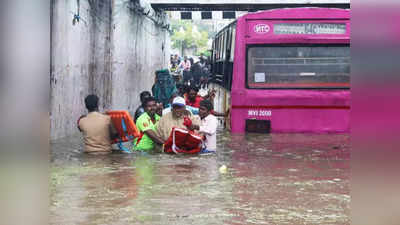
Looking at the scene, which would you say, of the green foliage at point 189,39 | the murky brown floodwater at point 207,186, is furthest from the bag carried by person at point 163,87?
the green foliage at point 189,39

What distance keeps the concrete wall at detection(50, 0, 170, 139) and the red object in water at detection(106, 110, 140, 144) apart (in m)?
2.64

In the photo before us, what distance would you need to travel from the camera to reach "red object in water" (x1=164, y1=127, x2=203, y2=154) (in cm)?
1078

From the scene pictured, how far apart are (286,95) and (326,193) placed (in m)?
5.96

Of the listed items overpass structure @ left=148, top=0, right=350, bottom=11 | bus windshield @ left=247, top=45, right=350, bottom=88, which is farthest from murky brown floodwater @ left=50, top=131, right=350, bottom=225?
overpass structure @ left=148, top=0, right=350, bottom=11

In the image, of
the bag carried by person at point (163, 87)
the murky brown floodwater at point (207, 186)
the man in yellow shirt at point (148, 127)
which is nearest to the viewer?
the murky brown floodwater at point (207, 186)

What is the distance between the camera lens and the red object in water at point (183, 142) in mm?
10781

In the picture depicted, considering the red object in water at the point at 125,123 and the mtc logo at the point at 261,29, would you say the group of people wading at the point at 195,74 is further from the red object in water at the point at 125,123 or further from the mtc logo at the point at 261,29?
the red object in water at the point at 125,123

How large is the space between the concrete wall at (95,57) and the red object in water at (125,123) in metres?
2.64

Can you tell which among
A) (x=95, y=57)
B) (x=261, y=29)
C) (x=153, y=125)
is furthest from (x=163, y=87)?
(x=153, y=125)

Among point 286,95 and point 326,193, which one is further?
point 286,95

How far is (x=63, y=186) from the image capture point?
27.5 feet

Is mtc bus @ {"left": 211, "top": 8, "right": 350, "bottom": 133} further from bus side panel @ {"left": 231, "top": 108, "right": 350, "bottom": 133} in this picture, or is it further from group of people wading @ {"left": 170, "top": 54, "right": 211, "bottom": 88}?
group of people wading @ {"left": 170, "top": 54, "right": 211, "bottom": 88}
